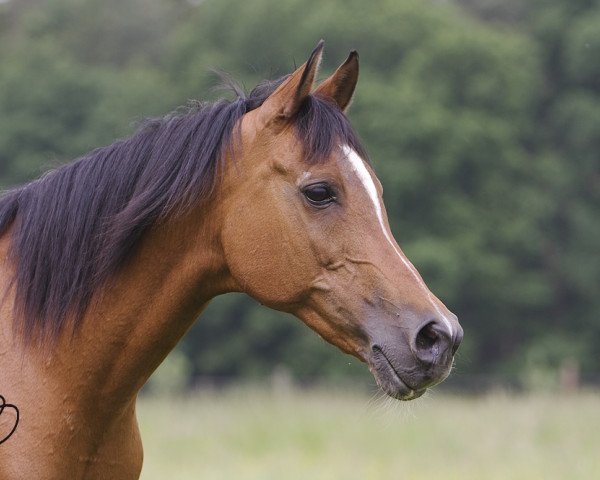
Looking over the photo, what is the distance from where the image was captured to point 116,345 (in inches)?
141

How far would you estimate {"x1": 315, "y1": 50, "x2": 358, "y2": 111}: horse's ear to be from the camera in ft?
12.0

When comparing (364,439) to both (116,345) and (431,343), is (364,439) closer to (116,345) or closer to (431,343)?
(116,345)

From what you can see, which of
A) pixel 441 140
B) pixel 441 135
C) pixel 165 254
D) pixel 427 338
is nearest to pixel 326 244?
pixel 427 338

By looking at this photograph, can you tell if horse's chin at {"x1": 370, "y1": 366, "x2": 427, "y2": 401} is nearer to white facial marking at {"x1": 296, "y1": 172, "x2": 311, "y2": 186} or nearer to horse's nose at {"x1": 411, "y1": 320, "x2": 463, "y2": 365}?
horse's nose at {"x1": 411, "y1": 320, "x2": 463, "y2": 365}

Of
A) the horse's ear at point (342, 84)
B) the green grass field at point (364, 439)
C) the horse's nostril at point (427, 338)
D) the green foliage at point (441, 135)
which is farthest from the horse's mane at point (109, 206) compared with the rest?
the green foliage at point (441, 135)

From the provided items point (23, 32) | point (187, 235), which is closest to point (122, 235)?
point (187, 235)

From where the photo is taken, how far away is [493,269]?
32.5 metres

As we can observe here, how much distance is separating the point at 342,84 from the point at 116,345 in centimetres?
128

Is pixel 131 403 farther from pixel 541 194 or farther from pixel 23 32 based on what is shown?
pixel 23 32

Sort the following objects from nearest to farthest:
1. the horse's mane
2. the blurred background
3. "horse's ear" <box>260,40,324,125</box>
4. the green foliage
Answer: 1. "horse's ear" <box>260,40,324,125</box>
2. the horse's mane
3. the blurred background
4. the green foliage

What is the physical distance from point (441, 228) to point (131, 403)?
30.4m

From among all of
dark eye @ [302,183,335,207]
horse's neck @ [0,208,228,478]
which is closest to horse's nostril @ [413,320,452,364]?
dark eye @ [302,183,335,207]

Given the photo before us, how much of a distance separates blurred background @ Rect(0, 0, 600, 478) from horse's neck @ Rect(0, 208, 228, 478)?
25.9m

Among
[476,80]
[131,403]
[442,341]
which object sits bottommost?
[476,80]
